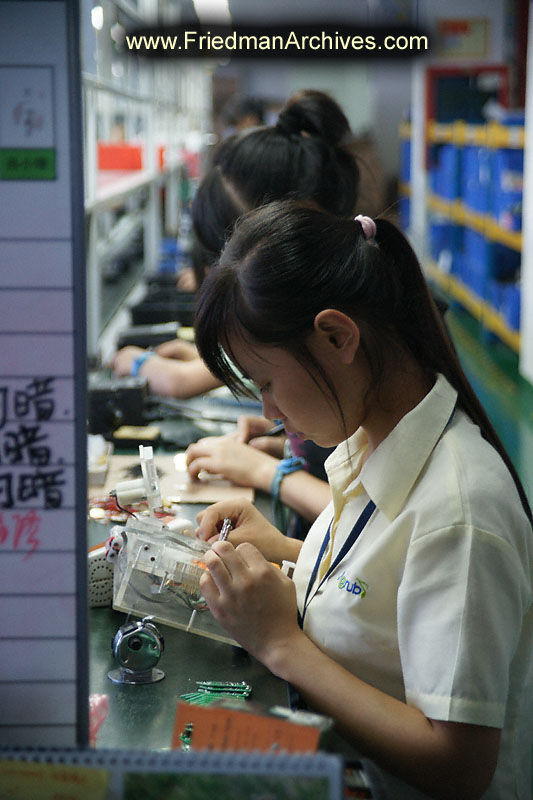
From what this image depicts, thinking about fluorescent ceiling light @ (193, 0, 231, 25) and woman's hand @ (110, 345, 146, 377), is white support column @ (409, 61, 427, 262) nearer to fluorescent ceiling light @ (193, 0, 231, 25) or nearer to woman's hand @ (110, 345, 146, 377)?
woman's hand @ (110, 345, 146, 377)

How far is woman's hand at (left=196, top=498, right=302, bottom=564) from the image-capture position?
5.05 ft

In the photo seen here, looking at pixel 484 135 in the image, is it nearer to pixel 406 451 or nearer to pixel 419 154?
pixel 419 154

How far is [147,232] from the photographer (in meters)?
5.95

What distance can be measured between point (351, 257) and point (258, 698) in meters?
0.57

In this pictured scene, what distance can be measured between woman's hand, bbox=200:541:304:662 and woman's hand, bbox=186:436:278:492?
2.50 ft

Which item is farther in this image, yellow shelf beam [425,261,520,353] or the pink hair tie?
yellow shelf beam [425,261,520,353]

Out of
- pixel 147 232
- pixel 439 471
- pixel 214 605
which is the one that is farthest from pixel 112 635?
pixel 147 232

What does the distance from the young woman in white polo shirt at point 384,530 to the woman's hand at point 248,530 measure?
22cm

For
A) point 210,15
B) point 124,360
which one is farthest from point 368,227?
point 124,360

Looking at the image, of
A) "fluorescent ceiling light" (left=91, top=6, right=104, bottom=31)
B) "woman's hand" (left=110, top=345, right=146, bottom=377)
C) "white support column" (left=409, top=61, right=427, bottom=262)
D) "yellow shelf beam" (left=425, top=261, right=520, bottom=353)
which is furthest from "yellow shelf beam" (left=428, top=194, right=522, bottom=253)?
"woman's hand" (left=110, top=345, right=146, bottom=377)

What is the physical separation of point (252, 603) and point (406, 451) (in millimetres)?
273

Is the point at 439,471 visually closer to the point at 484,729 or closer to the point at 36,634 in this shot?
the point at 484,729

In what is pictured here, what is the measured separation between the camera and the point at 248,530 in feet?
5.09

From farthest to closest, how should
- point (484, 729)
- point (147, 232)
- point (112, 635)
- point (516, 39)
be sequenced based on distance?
point (516, 39) < point (147, 232) < point (112, 635) < point (484, 729)
